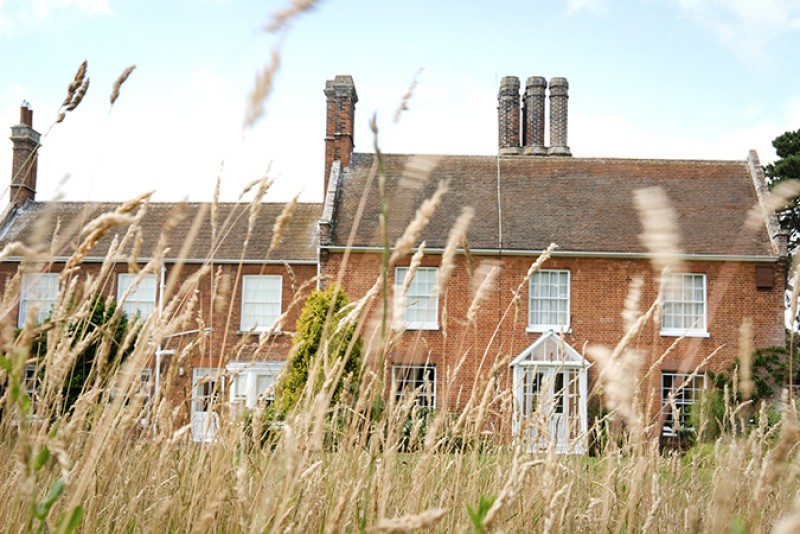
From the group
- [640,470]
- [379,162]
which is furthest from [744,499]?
[379,162]

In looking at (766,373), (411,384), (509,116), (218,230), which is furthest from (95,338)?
(509,116)

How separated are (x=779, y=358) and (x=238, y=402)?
58.4 ft

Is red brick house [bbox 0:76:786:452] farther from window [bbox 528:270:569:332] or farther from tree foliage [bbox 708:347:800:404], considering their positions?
tree foliage [bbox 708:347:800:404]

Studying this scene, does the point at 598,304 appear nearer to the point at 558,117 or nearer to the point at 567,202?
the point at 567,202

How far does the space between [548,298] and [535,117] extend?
8.86m

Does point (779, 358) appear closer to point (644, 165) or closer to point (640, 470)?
point (644, 165)

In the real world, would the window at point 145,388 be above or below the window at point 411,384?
above

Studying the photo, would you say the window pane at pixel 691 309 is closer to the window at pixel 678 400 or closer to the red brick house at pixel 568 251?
the red brick house at pixel 568 251

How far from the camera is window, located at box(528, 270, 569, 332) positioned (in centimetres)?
1834

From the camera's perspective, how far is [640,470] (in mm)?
1572

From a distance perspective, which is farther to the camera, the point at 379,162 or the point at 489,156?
the point at 489,156

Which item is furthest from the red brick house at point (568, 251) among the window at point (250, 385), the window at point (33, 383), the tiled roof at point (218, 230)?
the window at point (33, 383)

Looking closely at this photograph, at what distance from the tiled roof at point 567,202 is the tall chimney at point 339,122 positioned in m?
0.54

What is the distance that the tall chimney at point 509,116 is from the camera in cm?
2495
